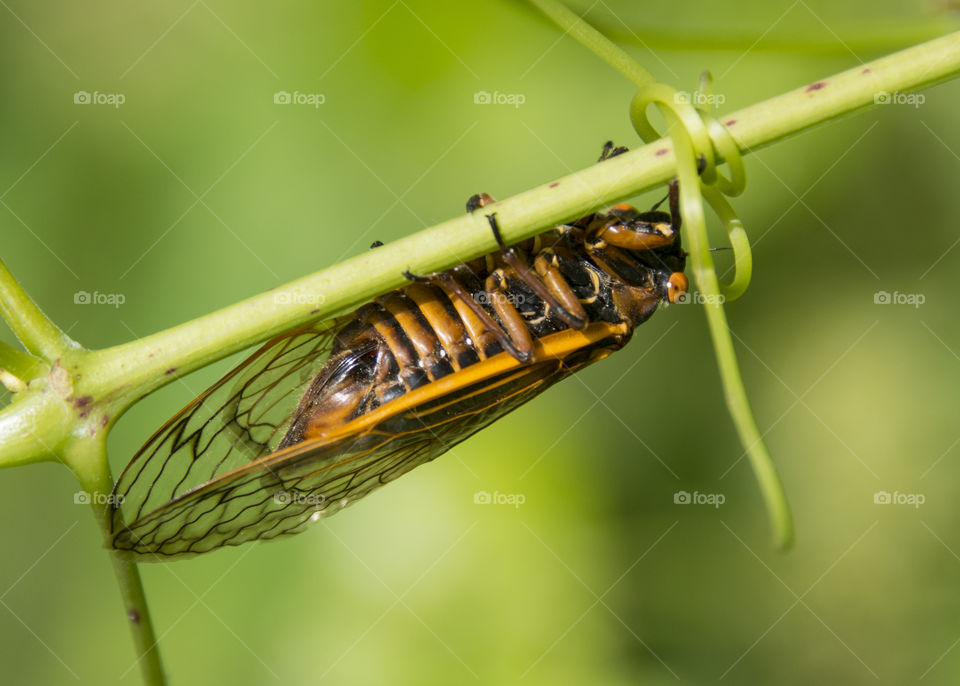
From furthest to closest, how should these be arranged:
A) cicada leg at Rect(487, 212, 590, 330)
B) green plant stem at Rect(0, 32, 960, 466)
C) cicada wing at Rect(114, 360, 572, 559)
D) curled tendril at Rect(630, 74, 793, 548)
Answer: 1. cicada leg at Rect(487, 212, 590, 330)
2. cicada wing at Rect(114, 360, 572, 559)
3. green plant stem at Rect(0, 32, 960, 466)
4. curled tendril at Rect(630, 74, 793, 548)

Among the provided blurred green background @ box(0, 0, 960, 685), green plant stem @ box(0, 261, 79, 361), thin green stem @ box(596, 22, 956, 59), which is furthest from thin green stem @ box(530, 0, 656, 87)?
green plant stem @ box(0, 261, 79, 361)

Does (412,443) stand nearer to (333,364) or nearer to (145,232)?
(333,364)

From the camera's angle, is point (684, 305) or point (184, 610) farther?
point (684, 305)

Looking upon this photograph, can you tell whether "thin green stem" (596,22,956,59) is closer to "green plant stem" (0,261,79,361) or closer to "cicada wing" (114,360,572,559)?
"cicada wing" (114,360,572,559)

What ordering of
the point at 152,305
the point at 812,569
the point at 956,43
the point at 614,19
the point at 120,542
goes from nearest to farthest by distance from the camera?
the point at 956,43, the point at 120,542, the point at 614,19, the point at 152,305, the point at 812,569

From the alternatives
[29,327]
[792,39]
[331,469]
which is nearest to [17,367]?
[29,327]

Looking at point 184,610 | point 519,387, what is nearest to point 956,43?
point 519,387

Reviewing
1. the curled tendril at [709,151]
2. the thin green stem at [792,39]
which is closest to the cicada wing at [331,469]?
the curled tendril at [709,151]
